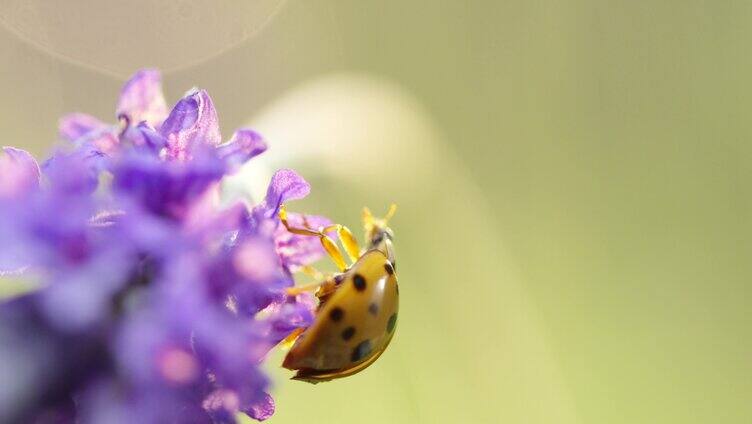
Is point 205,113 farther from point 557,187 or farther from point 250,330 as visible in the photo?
point 557,187

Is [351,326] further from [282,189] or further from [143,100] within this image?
[143,100]

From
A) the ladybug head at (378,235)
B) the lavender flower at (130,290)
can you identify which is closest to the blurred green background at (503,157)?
the ladybug head at (378,235)

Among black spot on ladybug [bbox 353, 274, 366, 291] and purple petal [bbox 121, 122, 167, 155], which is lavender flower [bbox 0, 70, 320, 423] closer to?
purple petal [bbox 121, 122, 167, 155]

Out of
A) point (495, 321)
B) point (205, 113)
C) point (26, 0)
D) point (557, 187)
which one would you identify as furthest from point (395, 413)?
point (26, 0)

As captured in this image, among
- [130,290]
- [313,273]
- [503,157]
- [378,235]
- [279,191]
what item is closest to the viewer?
[130,290]

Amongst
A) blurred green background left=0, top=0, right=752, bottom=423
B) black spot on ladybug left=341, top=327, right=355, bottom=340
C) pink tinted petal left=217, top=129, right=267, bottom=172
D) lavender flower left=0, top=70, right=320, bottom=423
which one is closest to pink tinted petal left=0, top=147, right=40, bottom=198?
lavender flower left=0, top=70, right=320, bottom=423

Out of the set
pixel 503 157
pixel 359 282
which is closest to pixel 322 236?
pixel 359 282

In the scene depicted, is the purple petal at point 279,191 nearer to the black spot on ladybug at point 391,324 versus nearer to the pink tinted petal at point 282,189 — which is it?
the pink tinted petal at point 282,189
